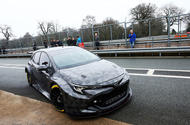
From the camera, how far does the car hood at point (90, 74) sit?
9.82 feet

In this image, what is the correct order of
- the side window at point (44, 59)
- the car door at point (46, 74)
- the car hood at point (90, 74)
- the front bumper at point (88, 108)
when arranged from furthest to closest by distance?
the side window at point (44, 59) → the car door at point (46, 74) → the car hood at point (90, 74) → the front bumper at point (88, 108)

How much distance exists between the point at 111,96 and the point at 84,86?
60cm

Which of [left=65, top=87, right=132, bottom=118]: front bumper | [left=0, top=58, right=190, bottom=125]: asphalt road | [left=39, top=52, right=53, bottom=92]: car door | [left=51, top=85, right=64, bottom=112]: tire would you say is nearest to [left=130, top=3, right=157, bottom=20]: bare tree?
[left=0, top=58, right=190, bottom=125]: asphalt road

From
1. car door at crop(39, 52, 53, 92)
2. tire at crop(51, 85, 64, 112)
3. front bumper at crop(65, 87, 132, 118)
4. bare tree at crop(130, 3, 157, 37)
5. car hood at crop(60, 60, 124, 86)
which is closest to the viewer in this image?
front bumper at crop(65, 87, 132, 118)

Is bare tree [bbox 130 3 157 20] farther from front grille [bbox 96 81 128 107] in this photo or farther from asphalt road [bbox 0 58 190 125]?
front grille [bbox 96 81 128 107]

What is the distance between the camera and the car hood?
2994 mm

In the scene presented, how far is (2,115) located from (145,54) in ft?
32.9

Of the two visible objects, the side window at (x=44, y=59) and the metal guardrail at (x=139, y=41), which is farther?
the metal guardrail at (x=139, y=41)

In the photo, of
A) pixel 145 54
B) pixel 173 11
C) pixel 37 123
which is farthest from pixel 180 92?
pixel 173 11

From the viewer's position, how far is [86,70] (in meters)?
3.45

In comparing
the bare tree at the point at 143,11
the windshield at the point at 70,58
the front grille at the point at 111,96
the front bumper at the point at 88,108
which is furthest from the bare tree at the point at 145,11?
the front bumper at the point at 88,108

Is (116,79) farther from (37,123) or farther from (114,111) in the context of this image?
(37,123)

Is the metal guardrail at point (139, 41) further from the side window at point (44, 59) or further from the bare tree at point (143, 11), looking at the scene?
the bare tree at point (143, 11)

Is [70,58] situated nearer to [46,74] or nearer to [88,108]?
[46,74]
